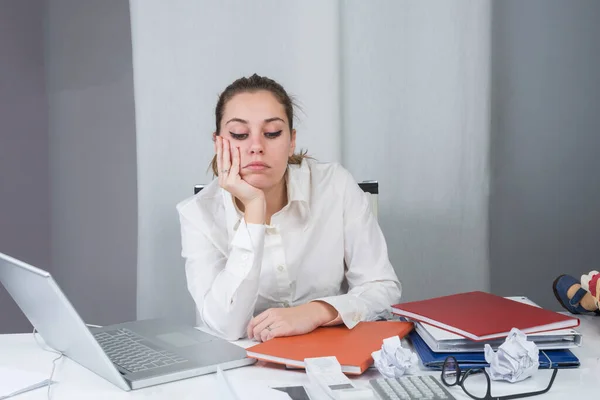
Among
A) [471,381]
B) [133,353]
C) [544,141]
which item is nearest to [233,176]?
[133,353]

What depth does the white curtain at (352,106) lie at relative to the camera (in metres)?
2.58

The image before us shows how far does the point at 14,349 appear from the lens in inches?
52.2

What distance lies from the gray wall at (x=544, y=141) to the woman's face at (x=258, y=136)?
1327 mm

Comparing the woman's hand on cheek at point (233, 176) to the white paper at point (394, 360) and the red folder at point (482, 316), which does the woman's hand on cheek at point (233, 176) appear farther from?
the white paper at point (394, 360)

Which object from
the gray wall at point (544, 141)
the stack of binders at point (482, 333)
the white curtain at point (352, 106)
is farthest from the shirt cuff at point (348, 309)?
the gray wall at point (544, 141)

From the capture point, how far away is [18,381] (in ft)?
3.72

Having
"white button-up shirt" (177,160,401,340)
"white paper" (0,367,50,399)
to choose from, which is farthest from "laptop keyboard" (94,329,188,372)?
"white button-up shirt" (177,160,401,340)

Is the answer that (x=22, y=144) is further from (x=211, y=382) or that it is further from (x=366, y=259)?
(x=211, y=382)

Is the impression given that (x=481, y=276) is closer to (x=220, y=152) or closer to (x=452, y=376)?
(x=220, y=152)

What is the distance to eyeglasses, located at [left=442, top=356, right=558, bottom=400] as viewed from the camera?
1.02 meters

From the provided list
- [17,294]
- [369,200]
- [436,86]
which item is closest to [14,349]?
[17,294]

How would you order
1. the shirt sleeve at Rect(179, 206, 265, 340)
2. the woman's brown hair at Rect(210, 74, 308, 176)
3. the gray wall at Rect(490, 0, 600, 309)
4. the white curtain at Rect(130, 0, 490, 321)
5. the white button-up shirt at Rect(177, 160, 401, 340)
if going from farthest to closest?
the gray wall at Rect(490, 0, 600, 309) < the white curtain at Rect(130, 0, 490, 321) < the woman's brown hair at Rect(210, 74, 308, 176) < the white button-up shirt at Rect(177, 160, 401, 340) < the shirt sleeve at Rect(179, 206, 265, 340)

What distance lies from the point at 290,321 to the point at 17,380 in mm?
493

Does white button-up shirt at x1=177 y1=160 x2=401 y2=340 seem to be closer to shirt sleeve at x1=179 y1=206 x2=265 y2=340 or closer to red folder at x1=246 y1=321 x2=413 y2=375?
shirt sleeve at x1=179 y1=206 x2=265 y2=340
